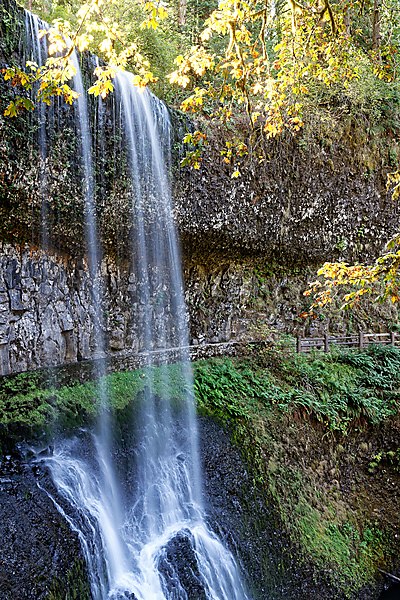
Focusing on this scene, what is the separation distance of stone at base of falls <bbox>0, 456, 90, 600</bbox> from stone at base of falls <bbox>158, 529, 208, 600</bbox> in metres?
1.27

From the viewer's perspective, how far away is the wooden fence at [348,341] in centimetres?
1009

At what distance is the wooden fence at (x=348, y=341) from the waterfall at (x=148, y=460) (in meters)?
3.30

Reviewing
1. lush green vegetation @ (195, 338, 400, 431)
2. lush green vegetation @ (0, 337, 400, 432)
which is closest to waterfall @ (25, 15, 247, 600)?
lush green vegetation @ (0, 337, 400, 432)

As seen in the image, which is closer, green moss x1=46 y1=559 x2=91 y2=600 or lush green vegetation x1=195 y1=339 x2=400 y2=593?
green moss x1=46 y1=559 x2=91 y2=600

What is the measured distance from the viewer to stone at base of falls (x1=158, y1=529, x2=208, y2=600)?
541cm

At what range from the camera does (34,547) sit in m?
4.55

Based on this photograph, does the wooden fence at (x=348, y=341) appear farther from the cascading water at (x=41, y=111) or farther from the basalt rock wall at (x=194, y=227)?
the cascading water at (x=41, y=111)

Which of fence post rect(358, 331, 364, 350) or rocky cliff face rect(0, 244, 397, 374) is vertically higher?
rocky cliff face rect(0, 244, 397, 374)

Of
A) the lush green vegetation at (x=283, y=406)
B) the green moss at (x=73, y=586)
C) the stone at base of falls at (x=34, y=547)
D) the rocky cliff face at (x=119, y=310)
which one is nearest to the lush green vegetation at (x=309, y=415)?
the lush green vegetation at (x=283, y=406)

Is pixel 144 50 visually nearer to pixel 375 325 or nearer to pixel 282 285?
pixel 282 285

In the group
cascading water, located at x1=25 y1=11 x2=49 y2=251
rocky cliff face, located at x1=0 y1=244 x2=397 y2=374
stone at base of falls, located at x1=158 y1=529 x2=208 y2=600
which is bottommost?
stone at base of falls, located at x1=158 y1=529 x2=208 y2=600

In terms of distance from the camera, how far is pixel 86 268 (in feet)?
24.9

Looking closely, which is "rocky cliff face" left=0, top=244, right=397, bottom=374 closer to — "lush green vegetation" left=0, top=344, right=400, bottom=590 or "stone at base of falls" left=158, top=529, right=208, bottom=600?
"lush green vegetation" left=0, top=344, right=400, bottom=590

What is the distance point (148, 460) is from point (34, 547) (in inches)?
103
